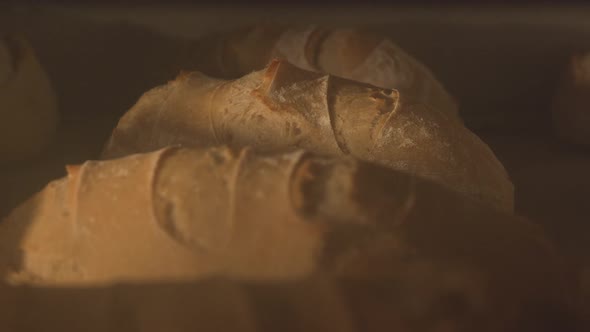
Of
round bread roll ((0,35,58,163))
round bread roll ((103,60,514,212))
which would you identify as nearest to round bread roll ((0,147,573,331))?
round bread roll ((103,60,514,212))

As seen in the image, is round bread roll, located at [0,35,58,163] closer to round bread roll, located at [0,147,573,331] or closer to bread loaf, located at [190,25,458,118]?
bread loaf, located at [190,25,458,118]

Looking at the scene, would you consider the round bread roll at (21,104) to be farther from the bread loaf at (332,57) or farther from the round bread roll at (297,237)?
the round bread roll at (297,237)

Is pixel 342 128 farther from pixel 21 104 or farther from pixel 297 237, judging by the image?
pixel 21 104

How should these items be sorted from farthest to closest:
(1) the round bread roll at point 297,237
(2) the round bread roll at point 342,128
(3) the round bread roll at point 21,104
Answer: (3) the round bread roll at point 21,104 < (2) the round bread roll at point 342,128 < (1) the round bread roll at point 297,237

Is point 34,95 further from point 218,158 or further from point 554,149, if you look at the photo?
point 554,149

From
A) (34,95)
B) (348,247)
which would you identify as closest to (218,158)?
(348,247)

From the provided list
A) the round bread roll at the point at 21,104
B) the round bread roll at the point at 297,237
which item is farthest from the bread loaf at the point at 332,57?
the round bread roll at the point at 297,237
